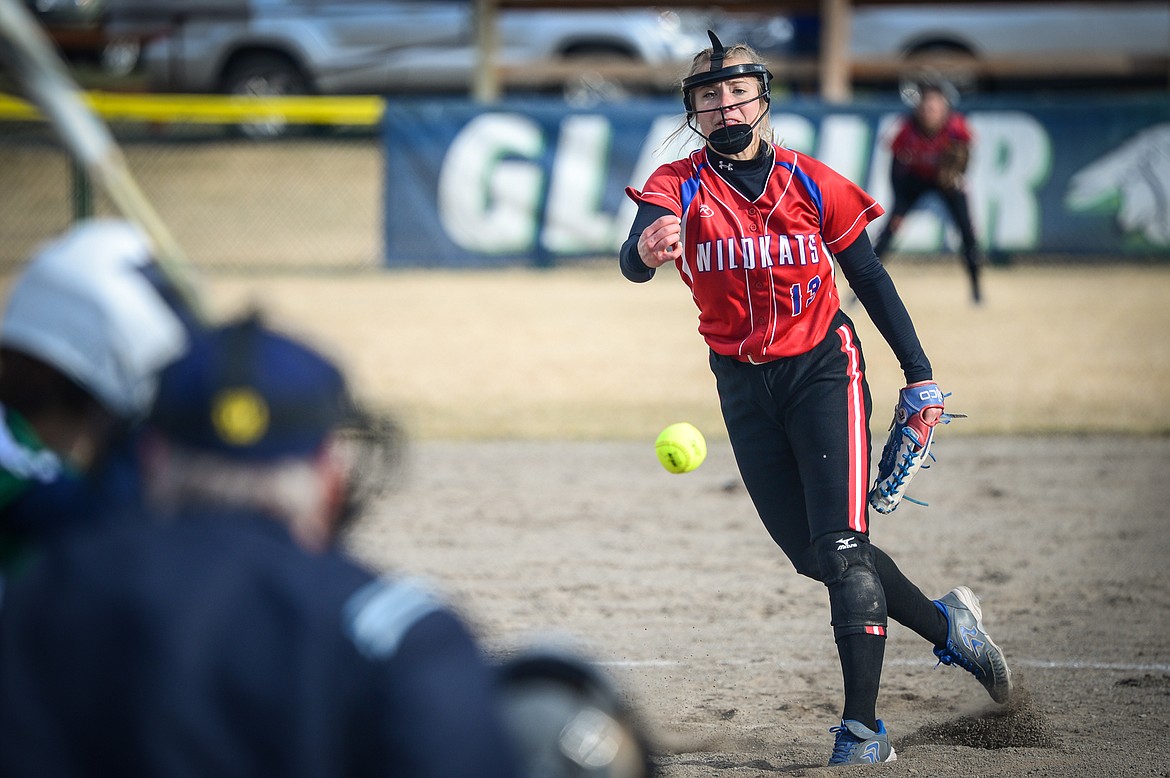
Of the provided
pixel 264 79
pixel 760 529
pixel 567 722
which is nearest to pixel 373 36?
pixel 264 79

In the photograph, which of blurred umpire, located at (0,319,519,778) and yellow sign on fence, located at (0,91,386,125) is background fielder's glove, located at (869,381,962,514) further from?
yellow sign on fence, located at (0,91,386,125)

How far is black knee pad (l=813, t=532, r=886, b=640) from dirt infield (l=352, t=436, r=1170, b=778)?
421 millimetres

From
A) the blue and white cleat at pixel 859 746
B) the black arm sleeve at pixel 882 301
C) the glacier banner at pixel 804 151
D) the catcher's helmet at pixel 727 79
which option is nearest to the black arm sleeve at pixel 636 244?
the catcher's helmet at pixel 727 79

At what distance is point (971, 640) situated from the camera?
416 centimetres

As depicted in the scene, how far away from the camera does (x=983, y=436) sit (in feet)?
28.4

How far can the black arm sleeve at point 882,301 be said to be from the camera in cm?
396

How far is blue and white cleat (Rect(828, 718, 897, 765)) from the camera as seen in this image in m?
3.70

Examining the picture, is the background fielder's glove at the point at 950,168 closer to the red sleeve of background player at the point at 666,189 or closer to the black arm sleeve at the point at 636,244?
the red sleeve of background player at the point at 666,189

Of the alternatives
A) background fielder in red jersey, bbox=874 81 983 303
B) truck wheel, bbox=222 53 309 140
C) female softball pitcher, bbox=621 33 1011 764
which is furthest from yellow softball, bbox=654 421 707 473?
truck wheel, bbox=222 53 309 140

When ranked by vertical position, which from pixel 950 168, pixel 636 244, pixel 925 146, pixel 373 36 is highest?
pixel 373 36

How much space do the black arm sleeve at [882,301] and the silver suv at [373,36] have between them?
50.2 ft

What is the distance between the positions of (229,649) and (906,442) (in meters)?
3.13

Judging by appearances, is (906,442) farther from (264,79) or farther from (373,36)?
(264,79)

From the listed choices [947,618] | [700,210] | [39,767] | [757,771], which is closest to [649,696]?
[757,771]
